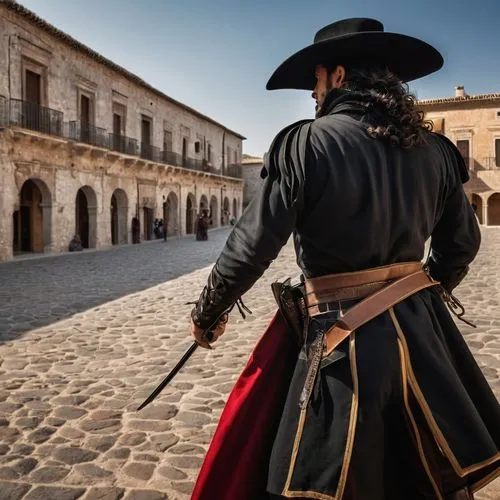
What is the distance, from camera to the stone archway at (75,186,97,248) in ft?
68.5

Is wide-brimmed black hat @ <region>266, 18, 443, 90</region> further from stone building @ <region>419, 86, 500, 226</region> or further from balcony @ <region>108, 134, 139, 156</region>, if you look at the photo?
stone building @ <region>419, 86, 500, 226</region>

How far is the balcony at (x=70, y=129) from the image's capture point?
15.9m

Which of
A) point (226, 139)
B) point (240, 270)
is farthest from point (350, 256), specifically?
point (226, 139)

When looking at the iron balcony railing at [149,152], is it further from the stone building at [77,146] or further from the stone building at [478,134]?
the stone building at [478,134]

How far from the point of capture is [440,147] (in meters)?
1.82

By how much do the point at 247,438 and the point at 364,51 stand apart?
52.5 inches

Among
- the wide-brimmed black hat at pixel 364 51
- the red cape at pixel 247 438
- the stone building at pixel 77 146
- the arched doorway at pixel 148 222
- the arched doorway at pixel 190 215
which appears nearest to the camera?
the red cape at pixel 247 438

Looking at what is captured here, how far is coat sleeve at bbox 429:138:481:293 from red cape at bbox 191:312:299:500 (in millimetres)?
817

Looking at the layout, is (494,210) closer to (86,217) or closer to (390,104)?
(86,217)

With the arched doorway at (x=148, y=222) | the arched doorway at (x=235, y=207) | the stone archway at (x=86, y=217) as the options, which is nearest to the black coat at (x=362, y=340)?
the stone archway at (x=86, y=217)

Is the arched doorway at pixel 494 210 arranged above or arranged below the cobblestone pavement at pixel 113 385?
above

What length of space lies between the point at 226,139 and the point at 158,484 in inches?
1472

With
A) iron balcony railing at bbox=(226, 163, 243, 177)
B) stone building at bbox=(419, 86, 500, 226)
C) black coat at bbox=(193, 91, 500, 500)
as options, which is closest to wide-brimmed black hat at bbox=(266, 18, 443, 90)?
black coat at bbox=(193, 91, 500, 500)

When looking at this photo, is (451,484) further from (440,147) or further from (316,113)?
(316,113)
